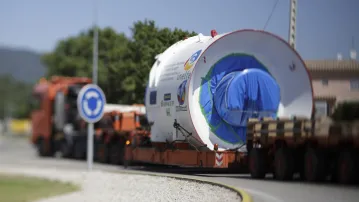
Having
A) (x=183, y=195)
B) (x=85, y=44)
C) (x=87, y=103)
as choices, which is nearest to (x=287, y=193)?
(x=183, y=195)

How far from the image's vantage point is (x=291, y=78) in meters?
20.9

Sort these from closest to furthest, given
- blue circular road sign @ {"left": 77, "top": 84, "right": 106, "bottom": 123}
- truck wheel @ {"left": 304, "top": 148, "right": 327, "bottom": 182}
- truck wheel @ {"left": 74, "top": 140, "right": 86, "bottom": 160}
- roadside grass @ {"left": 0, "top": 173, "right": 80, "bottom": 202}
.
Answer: truck wheel @ {"left": 304, "top": 148, "right": 327, "bottom": 182}
roadside grass @ {"left": 0, "top": 173, "right": 80, "bottom": 202}
blue circular road sign @ {"left": 77, "top": 84, "right": 106, "bottom": 123}
truck wheel @ {"left": 74, "top": 140, "right": 86, "bottom": 160}

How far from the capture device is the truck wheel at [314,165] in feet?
47.4

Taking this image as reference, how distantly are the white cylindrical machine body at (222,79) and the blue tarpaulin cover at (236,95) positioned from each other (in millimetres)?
25

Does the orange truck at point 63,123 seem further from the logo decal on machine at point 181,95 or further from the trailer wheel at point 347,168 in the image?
the trailer wheel at point 347,168

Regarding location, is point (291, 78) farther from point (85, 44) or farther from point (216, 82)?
point (85, 44)

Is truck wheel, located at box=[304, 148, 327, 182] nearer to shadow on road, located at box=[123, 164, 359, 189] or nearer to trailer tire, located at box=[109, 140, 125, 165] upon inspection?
shadow on road, located at box=[123, 164, 359, 189]

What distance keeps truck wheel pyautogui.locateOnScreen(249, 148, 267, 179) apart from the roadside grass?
15.3 feet

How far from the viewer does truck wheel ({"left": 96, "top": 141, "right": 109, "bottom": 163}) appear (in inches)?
1272

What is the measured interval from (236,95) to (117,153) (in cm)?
1124

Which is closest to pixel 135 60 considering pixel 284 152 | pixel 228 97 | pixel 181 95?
pixel 181 95

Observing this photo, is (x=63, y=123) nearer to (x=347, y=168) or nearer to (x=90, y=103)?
(x=90, y=103)

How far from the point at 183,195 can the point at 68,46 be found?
63.5m

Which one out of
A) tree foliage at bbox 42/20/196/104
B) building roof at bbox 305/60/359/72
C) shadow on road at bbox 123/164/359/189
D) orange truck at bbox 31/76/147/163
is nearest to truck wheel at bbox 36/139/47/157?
orange truck at bbox 31/76/147/163
